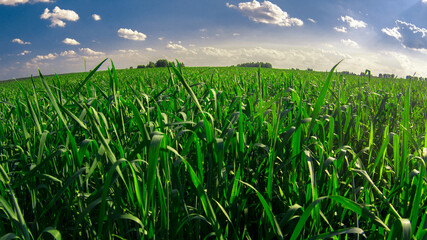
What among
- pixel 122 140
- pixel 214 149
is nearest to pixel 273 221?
pixel 214 149

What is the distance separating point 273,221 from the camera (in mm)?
776

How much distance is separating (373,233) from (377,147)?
3.71 ft

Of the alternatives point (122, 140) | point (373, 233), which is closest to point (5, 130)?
point (122, 140)

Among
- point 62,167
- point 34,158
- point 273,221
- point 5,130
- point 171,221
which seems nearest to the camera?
point 273,221

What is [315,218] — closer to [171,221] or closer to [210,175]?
[210,175]

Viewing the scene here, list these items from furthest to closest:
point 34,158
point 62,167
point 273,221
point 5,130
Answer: point 5,130 → point 34,158 → point 62,167 → point 273,221

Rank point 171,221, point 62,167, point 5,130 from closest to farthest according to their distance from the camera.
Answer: point 171,221
point 62,167
point 5,130

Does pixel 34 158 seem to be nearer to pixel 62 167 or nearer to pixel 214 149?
pixel 62 167

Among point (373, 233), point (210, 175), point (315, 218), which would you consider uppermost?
point (210, 175)

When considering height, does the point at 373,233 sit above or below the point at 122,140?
below

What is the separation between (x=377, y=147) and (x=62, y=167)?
200cm

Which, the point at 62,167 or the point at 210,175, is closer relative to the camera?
the point at 210,175

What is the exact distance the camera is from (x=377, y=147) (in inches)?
74.3

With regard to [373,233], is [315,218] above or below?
above
